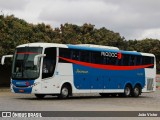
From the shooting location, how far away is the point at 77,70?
28406 mm

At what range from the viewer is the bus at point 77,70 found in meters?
26.2

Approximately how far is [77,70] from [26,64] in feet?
11.8

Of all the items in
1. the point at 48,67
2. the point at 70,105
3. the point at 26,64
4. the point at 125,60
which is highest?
the point at 125,60

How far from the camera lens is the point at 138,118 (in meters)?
16.6

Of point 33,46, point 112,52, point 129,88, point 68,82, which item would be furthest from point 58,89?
point 129,88

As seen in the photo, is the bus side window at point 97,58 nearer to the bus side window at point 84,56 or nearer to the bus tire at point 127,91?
the bus side window at point 84,56

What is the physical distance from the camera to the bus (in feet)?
85.9

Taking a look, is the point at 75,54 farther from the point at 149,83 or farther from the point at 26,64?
the point at 149,83

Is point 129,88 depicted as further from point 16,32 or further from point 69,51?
point 16,32

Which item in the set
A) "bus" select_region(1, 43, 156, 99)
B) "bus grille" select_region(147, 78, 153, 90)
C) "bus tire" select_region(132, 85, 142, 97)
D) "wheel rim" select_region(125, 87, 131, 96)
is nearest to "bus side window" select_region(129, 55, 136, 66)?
"bus" select_region(1, 43, 156, 99)

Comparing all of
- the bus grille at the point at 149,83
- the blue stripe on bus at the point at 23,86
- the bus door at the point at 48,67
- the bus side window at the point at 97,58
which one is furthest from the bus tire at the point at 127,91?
the blue stripe on bus at the point at 23,86

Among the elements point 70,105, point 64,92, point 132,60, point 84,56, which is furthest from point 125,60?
point 70,105

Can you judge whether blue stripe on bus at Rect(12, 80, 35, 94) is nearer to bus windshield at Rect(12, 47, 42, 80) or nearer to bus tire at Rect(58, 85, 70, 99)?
bus windshield at Rect(12, 47, 42, 80)

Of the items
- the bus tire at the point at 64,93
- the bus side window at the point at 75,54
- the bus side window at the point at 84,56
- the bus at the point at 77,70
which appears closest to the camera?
the bus at the point at 77,70
